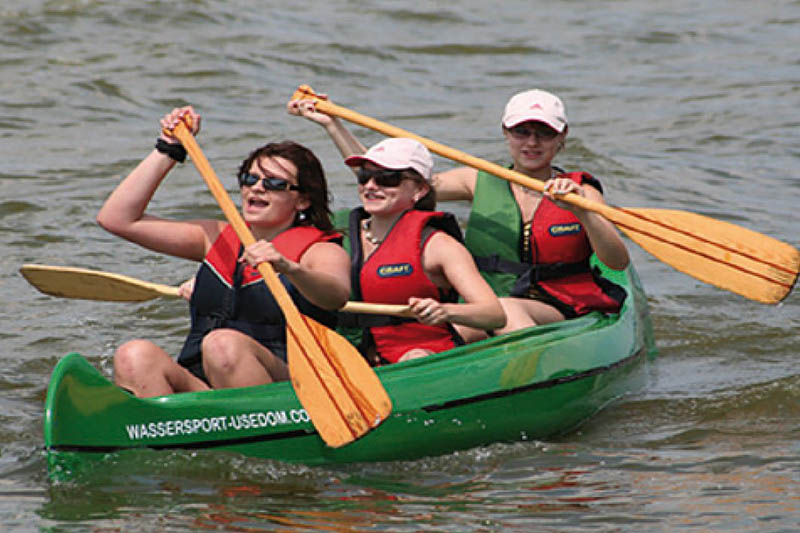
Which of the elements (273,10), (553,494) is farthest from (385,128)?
(273,10)

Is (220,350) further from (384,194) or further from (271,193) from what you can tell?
(384,194)

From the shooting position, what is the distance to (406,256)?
4473 millimetres

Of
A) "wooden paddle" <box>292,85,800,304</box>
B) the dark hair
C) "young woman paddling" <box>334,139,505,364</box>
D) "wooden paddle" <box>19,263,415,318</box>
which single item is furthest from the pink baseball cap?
"wooden paddle" <box>19,263,415,318</box>

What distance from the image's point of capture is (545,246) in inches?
205

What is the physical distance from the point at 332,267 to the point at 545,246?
1282 millimetres

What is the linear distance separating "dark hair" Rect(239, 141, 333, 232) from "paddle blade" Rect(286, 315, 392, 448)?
16.4 inches

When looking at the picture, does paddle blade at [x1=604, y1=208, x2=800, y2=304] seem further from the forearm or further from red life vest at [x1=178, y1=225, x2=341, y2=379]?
red life vest at [x1=178, y1=225, x2=341, y2=379]

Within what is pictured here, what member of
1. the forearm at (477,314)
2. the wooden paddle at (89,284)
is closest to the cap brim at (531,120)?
the forearm at (477,314)

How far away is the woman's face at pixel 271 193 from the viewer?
14.0 ft

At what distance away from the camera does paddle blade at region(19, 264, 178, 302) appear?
16.4ft

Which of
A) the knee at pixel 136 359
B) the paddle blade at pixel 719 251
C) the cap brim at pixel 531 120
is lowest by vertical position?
the knee at pixel 136 359

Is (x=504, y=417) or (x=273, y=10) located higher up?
(x=273, y=10)

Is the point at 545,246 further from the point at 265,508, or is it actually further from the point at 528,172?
the point at 265,508

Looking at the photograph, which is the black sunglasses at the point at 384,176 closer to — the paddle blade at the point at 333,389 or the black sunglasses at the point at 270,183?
the black sunglasses at the point at 270,183
